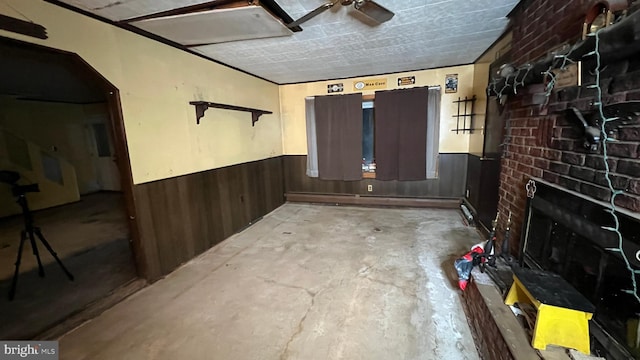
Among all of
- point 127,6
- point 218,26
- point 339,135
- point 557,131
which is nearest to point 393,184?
point 339,135

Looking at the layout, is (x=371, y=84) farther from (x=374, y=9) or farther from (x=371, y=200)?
(x=374, y=9)

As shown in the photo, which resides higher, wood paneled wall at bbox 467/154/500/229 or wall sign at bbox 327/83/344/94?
wall sign at bbox 327/83/344/94

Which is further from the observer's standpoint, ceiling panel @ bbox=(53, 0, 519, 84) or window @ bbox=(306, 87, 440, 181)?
window @ bbox=(306, 87, 440, 181)

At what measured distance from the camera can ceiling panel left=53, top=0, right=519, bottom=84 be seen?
6.39ft

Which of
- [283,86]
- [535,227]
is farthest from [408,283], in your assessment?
[283,86]

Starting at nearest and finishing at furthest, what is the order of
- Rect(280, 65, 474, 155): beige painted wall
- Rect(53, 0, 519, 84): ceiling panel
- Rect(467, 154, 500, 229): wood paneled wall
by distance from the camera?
1. Rect(53, 0, 519, 84): ceiling panel
2. Rect(467, 154, 500, 229): wood paneled wall
3. Rect(280, 65, 474, 155): beige painted wall

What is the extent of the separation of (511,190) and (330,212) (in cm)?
275

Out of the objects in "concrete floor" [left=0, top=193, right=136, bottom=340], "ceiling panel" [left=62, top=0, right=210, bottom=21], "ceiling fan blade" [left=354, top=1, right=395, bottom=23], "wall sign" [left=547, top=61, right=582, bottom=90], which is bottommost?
"concrete floor" [left=0, top=193, right=136, bottom=340]

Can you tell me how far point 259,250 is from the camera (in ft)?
10.0

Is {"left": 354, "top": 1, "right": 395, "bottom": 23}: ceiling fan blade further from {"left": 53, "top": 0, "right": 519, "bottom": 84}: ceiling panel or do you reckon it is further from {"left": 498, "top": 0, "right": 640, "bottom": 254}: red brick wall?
{"left": 498, "top": 0, "right": 640, "bottom": 254}: red brick wall

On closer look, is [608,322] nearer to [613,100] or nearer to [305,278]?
[613,100]

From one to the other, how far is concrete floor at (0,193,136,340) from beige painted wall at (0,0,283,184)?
1142 millimetres

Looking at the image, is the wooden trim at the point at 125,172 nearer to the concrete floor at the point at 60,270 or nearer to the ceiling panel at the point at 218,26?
the concrete floor at the point at 60,270

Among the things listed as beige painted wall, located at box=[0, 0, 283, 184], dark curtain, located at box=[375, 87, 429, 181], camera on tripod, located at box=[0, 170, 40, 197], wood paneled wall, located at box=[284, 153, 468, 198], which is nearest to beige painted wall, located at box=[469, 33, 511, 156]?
wood paneled wall, located at box=[284, 153, 468, 198]
